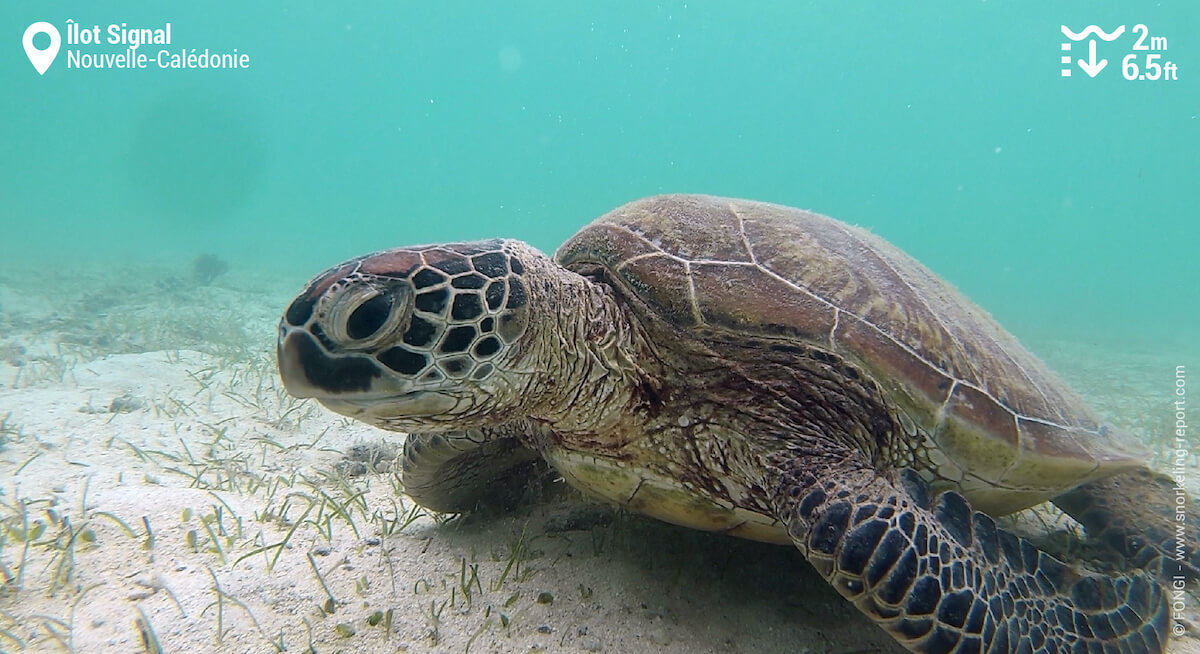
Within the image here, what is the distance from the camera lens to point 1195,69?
226ft

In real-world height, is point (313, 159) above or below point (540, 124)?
below

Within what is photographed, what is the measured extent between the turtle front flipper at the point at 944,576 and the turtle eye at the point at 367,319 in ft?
4.35

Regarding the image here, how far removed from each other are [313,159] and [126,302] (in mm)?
130806

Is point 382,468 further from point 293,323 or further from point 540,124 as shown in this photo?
point 540,124

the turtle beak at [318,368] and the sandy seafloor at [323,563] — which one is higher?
the turtle beak at [318,368]

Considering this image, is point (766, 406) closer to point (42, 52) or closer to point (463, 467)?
point (463, 467)

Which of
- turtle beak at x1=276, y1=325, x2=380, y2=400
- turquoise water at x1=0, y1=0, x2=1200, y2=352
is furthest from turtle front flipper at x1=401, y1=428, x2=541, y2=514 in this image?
turquoise water at x1=0, y1=0, x2=1200, y2=352

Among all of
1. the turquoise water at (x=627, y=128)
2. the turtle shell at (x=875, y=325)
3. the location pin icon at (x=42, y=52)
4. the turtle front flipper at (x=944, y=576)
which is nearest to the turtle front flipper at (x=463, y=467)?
the turtle shell at (x=875, y=325)

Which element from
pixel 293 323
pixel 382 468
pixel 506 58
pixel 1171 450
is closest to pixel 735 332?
pixel 293 323

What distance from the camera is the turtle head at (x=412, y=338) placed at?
1.61m

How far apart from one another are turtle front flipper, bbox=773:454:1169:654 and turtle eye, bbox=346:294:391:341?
133cm

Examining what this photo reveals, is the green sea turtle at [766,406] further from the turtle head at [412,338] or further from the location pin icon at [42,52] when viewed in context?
the location pin icon at [42,52]

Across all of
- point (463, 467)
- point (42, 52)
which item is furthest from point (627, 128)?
point (463, 467)

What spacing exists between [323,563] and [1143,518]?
135 inches
